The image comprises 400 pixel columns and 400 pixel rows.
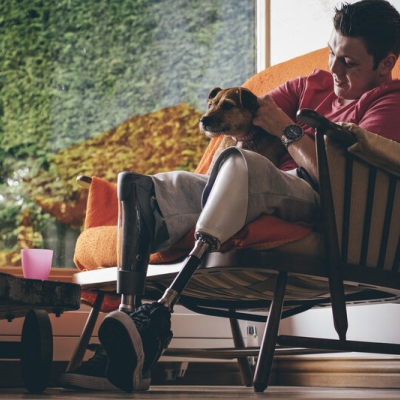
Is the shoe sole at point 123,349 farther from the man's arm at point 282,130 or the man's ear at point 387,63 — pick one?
the man's ear at point 387,63

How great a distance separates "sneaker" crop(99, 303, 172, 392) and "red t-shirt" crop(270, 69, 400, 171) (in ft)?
2.56

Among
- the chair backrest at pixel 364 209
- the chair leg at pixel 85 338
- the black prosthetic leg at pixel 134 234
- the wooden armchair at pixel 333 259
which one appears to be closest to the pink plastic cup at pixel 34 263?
the chair leg at pixel 85 338

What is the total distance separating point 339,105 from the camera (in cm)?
198

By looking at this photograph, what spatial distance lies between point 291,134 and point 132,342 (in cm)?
73

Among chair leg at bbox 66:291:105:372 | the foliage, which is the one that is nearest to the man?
chair leg at bbox 66:291:105:372

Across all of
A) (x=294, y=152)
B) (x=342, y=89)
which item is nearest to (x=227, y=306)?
(x=294, y=152)

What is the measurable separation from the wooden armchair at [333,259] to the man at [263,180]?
0.24 feet

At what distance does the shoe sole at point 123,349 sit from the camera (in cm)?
125

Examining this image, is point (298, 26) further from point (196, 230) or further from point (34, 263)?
point (196, 230)

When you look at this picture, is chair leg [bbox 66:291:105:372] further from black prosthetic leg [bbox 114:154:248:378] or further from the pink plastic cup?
black prosthetic leg [bbox 114:154:248:378]

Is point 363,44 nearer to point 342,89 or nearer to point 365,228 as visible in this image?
point 342,89

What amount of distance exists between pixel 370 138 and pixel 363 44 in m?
0.40

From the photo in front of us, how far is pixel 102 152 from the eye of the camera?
3.18m

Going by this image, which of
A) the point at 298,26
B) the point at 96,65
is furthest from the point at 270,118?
the point at 96,65
